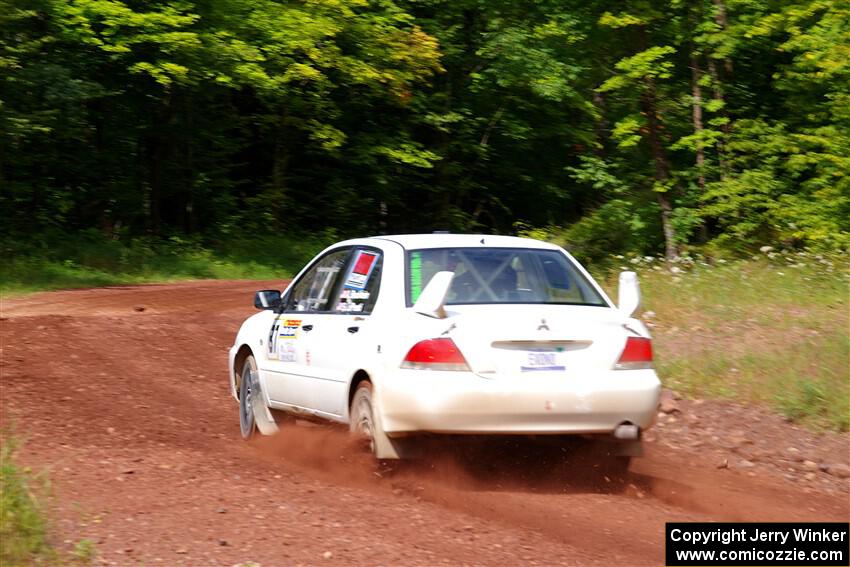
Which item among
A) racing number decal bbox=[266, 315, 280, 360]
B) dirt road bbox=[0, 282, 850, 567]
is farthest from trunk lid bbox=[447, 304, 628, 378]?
racing number decal bbox=[266, 315, 280, 360]

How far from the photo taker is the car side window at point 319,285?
920cm

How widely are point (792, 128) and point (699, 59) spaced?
2639 millimetres

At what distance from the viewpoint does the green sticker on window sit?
807 cm

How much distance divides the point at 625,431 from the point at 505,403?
0.83 m

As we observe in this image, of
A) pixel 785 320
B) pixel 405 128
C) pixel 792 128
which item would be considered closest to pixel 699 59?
pixel 792 128

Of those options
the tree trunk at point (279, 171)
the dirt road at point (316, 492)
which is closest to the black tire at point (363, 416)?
the dirt road at point (316, 492)

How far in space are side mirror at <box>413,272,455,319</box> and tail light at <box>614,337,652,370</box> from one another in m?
1.16

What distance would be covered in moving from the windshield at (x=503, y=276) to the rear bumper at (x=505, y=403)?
67 cm

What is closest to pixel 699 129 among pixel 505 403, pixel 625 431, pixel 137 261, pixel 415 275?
pixel 137 261

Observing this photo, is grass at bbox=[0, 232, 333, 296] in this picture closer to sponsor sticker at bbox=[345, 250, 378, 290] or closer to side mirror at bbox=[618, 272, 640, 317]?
sponsor sticker at bbox=[345, 250, 378, 290]

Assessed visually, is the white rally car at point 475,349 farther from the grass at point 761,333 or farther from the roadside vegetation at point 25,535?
the grass at point 761,333

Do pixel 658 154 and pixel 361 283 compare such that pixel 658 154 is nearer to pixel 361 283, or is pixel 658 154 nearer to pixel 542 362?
pixel 361 283

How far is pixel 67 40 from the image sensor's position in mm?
25703

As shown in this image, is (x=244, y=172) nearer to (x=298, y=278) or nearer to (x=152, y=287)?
(x=152, y=287)
